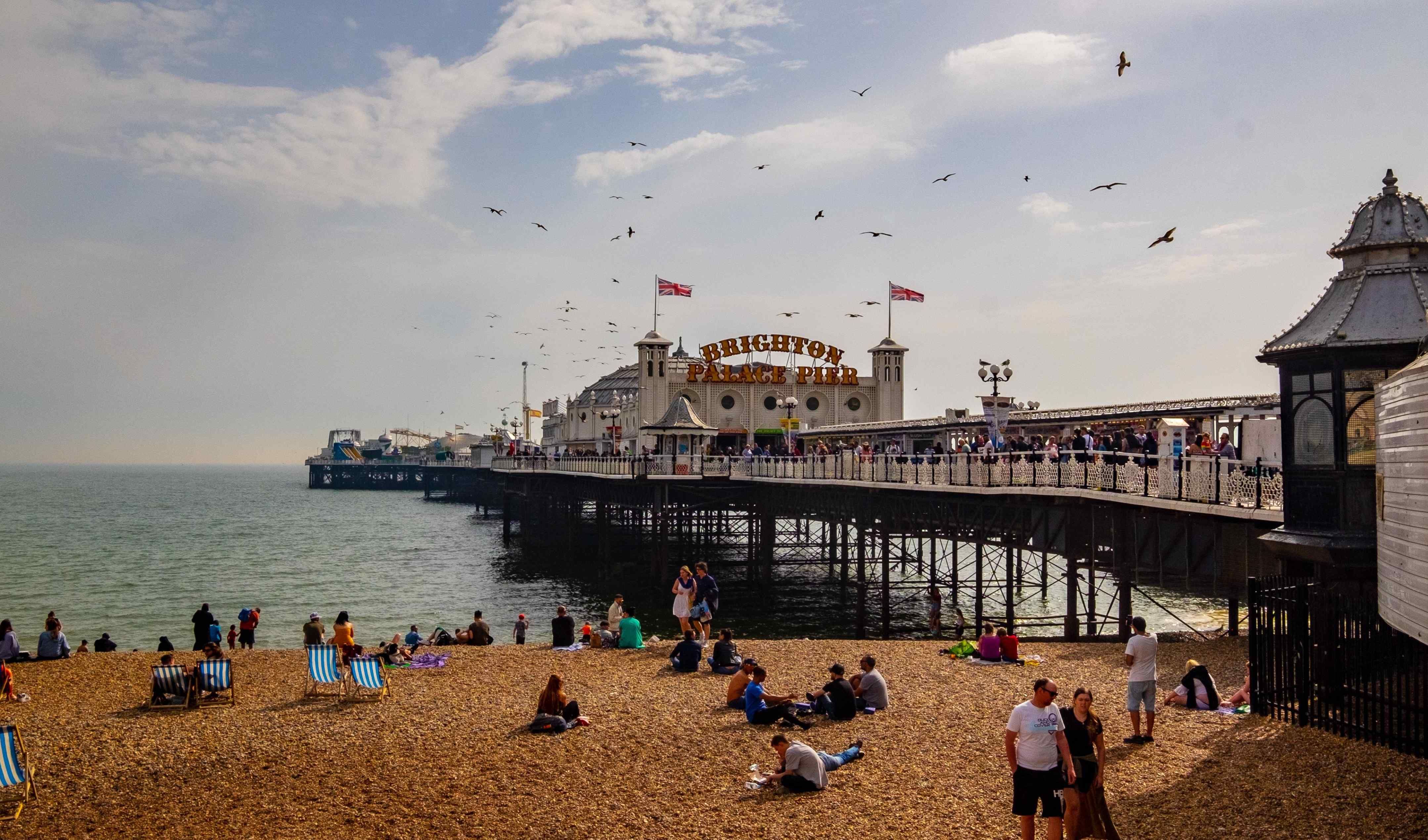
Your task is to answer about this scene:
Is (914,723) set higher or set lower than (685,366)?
lower

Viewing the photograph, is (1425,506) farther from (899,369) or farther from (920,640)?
(899,369)

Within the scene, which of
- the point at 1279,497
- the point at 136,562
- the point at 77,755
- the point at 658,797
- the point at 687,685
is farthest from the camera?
the point at 136,562

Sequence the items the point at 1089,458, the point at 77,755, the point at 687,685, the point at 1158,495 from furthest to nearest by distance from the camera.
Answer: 1. the point at 1089,458
2. the point at 1158,495
3. the point at 687,685
4. the point at 77,755

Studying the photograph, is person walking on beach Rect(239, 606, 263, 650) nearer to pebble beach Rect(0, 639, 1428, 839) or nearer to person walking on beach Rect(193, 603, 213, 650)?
person walking on beach Rect(193, 603, 213, 650)

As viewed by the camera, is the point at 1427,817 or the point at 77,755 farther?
the point at 77,755

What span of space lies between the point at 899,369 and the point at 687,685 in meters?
49.4

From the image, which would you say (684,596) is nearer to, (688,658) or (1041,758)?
(688,658)

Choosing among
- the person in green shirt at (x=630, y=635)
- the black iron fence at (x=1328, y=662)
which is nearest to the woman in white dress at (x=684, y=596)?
the person in green shirt at (x=630, y=635)

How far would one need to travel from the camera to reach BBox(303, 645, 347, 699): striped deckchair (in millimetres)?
14758

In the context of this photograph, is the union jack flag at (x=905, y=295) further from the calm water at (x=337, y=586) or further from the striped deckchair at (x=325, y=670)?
the striped deckchair at (x=325, y=670)

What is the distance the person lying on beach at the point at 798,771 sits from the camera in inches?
401

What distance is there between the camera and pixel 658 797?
401 inches

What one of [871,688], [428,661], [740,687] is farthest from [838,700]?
[428,661]

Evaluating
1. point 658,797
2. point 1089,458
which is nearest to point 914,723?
point 658,797
